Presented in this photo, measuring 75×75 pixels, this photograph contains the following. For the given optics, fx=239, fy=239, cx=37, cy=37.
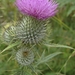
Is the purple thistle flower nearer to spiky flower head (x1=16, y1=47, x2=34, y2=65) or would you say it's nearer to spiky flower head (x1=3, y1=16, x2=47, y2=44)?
spiky flower head (x1=3, y1=16, x2=47, y2=44)

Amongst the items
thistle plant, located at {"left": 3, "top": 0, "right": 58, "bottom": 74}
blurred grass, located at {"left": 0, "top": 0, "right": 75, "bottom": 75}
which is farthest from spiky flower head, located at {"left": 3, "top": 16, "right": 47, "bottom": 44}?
blurred grass, located at {"left": 0, "top": 0, "right": 75, "bottom": 75}

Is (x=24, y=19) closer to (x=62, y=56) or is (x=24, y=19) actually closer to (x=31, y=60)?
(x=31, y=60)

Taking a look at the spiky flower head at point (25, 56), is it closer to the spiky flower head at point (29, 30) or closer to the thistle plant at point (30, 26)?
the thistle plant at point (30, 26)

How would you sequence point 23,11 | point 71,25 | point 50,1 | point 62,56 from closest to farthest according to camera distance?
point 23,11 < point 50,1 < point 62,56 < point 71,25

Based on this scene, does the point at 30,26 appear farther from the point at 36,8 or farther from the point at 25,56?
the point at 25,56

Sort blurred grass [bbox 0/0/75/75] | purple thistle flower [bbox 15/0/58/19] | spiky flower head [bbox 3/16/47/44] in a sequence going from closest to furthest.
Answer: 1. purple thistle flower [bbox 15/0/58/19]
2. spiky flower head [bbox 3/16/47/44]
3. blurred grass [bbox 0/0/75/75]

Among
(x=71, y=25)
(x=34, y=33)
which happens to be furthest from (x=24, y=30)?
(x=71, y=25)

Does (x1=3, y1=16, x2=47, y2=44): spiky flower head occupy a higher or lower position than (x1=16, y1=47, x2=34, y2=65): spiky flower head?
higher
